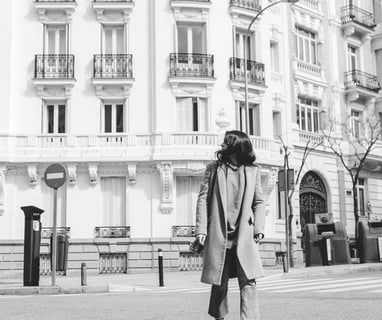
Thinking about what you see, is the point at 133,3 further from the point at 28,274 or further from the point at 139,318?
the point at 139,318

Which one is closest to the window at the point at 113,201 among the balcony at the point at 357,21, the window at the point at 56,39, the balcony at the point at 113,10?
the window at the point at 56,39

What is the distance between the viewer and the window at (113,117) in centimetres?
2767

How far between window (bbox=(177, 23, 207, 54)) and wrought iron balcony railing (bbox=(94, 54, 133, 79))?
2.25 meters

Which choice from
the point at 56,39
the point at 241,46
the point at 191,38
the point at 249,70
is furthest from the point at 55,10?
the point at 249,70

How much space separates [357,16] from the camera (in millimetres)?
35656

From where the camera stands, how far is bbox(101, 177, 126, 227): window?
27062 mm

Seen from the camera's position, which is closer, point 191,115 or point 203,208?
point 203,208

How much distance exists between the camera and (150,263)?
26094 millimetres

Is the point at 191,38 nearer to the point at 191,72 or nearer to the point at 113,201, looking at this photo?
the point at 191,72

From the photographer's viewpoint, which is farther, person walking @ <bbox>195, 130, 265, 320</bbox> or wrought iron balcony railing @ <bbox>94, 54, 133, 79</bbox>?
wrought iron balcony railing @ <bbox>94, 54, 133, 79</bbox>

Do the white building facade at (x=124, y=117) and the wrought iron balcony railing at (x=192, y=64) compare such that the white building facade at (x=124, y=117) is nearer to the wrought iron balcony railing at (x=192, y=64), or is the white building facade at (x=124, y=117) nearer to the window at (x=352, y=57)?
the wrought iron balcony railing at (x=192, y=64)

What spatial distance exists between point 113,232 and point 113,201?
4.21ft

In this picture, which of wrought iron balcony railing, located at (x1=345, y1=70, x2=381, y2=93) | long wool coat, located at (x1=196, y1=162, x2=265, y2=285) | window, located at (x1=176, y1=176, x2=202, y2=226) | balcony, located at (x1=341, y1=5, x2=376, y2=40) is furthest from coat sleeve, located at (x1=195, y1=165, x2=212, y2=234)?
balcony, located at (x1=341, y1=5, x2=376, y2=40)

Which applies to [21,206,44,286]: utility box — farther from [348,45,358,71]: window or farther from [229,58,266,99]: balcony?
[348,45,358,71]: window
